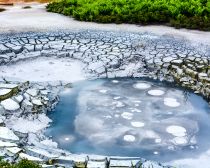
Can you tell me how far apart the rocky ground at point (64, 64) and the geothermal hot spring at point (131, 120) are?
0.85 feet

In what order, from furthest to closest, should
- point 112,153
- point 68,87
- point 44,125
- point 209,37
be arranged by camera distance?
Result: 1. point 209,37
2. point 68,87
3. point 44,125
4. point 112,153

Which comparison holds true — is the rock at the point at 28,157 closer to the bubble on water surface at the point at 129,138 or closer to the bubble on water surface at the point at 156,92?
the bubble on water surface at the point at 129,138

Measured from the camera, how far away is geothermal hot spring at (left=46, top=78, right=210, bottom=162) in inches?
279

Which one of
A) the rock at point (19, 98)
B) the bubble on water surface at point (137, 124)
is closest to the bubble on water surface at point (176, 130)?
the bubble on water surface at point (137, 124)

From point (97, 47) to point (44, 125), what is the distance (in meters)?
3.38

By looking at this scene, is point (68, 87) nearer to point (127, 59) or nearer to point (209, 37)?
point (127, 59)

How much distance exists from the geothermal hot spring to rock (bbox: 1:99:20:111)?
60cm

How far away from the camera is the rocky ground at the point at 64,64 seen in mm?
6735

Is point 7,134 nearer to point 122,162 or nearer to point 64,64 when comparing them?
point 122,162

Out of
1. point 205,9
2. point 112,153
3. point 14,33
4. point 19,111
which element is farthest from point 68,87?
point 205,9

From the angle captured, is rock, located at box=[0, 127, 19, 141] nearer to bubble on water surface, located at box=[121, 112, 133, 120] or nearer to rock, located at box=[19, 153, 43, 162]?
rock, located at box=[19, 153, 43, 162]

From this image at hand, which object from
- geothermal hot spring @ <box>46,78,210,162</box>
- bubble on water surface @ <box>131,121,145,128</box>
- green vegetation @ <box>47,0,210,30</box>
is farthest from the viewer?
green vegetation @ <box>47,0,210,30</box>

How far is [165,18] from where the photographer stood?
12289mm

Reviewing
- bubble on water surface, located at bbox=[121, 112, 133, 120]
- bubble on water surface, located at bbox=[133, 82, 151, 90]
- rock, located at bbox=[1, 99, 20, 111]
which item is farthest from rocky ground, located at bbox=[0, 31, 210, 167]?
bubble on water surface, located at bbox=[121, 112, 133, 120]
